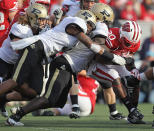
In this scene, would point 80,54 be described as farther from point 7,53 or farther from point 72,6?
point 72,6

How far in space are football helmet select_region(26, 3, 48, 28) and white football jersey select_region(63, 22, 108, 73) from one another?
23.3 inches

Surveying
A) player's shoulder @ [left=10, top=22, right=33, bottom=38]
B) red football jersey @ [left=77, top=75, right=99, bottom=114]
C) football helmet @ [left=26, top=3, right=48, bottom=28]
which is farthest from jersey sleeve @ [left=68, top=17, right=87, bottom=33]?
red football jersey @ [left=77, top=75, right=99, bottom=114]

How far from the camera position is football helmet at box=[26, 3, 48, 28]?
7.07 m

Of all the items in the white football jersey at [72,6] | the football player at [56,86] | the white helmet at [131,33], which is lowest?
the football player at [56,86]

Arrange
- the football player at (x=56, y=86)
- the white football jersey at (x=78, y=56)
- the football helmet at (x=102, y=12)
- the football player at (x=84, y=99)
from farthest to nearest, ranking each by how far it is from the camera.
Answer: the football player at (x=84, y=99)
the football helmet at (x=102, y=12)
the white football jersey at (x=78, y=56)
the football player at (x=56, y=86)

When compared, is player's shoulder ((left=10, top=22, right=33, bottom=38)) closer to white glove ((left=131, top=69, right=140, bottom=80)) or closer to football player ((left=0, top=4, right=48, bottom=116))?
football player ((left=0, top=4, right=48, bottom=116))

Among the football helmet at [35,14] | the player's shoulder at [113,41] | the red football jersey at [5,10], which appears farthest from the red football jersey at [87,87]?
the football helmet at [35,14]

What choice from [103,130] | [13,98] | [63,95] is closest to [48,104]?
[63,95]

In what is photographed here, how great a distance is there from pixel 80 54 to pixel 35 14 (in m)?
0.76

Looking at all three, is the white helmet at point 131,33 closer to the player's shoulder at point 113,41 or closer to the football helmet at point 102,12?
the player's shoulder at point 113,41

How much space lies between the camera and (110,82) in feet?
25.3

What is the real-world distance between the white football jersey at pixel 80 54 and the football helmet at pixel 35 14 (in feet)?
1.94

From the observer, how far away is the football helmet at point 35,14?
7.07 meters

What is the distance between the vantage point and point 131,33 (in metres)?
7.05
